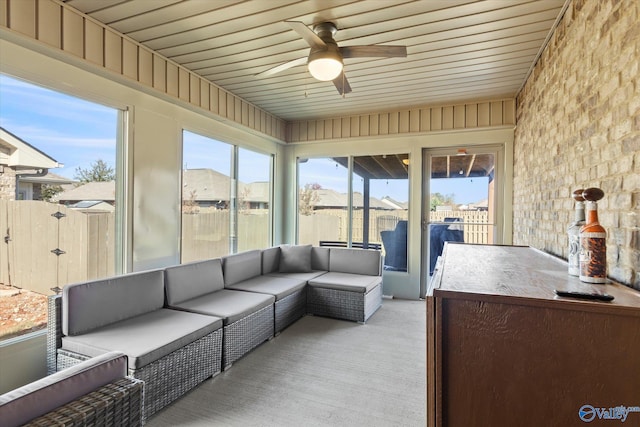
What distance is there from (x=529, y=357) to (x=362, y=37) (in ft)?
8.29

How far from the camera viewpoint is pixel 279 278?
13.1 feet

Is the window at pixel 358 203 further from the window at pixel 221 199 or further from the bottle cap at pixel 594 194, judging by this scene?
the bottle cap at pixel 594 194

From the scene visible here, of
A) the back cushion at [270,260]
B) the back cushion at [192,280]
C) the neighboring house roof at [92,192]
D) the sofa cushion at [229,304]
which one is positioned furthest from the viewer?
the back cushion at [270,260]

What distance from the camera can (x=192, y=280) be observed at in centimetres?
305

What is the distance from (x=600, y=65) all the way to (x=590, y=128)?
312mm

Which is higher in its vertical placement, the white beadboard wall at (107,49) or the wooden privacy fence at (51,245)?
the white beadboard wall at (107,49)

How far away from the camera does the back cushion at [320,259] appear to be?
4.57 m

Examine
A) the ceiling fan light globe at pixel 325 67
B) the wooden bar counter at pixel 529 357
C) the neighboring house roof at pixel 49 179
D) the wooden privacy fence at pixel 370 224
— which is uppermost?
the ceiling fan light globe at pixel 325 67

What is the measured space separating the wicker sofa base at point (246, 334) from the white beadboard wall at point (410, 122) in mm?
3032

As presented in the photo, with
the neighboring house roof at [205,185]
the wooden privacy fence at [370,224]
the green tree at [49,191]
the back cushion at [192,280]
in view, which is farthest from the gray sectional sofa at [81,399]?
the wooden privacy fence at [370,224]

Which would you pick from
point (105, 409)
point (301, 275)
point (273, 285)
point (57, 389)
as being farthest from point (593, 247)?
point (301, 275)

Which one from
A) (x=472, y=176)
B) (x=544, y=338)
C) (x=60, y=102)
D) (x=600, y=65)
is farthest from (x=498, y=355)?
(x=472, y=176)

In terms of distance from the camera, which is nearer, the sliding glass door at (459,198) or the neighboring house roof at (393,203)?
the sliding glass door at (459,198)

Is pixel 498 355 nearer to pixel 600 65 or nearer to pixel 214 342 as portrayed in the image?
pixel 600 65
